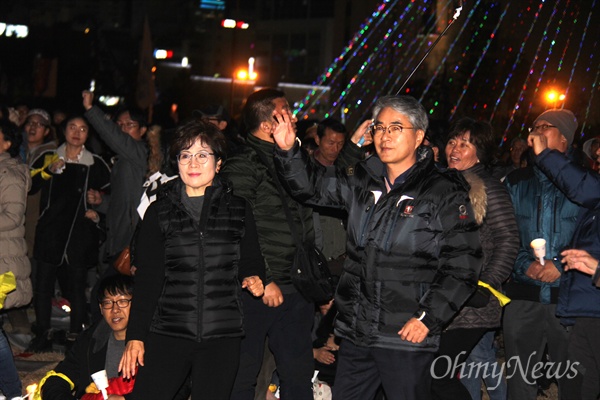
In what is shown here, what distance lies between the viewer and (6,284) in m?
6.85

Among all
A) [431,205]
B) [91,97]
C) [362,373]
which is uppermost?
[91,97]

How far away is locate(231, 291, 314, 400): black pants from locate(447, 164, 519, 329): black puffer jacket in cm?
103

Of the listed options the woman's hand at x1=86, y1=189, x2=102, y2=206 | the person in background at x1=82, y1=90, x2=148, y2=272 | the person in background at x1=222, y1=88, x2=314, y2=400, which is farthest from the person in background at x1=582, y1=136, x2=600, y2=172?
the woman's hand at x1=86, y1=189, x2=102, y2=206

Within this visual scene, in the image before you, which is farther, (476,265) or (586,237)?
(586,237)

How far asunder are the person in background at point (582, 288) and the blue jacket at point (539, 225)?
0.74 feet

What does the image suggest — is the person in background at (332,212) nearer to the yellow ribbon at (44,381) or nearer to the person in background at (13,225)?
the yellow ribbon at (44,381)

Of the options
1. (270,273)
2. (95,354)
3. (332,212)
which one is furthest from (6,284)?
(332,212)

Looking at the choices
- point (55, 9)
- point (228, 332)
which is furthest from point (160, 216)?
point (55, 9)

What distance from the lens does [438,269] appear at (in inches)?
196

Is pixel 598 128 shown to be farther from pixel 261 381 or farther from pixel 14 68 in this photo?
pixel 14 68

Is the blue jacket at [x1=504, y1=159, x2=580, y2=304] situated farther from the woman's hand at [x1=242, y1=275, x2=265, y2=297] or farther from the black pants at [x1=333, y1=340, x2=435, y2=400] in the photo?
the woman's hand at [x1=242, y1=275, x2=265, y2=297]

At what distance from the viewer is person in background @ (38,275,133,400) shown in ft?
19.1

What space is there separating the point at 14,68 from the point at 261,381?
170 ft

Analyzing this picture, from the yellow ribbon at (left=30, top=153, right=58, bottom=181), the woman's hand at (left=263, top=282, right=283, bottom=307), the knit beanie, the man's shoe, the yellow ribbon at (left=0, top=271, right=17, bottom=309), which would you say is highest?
the knit beanie
